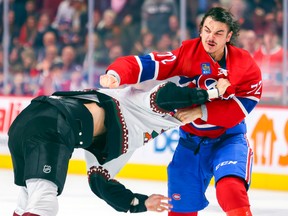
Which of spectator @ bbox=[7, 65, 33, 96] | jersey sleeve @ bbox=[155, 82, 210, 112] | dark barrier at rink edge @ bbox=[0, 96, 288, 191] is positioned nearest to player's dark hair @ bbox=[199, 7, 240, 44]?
jersey sleeve @ bbox=[155, 82, 210, 112]

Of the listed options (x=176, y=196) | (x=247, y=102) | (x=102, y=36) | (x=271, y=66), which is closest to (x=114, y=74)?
(x=247, y=102)

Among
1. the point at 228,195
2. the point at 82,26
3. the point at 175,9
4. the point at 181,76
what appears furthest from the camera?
the point at 82,26

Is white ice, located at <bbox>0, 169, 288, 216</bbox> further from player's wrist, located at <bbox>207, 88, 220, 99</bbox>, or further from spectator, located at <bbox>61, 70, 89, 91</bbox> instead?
player's wrist, located at <bbox>207, 88, 220, 99</bbox>

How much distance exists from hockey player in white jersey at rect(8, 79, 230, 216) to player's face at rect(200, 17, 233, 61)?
239mm

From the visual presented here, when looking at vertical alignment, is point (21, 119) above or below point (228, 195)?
Answer: above

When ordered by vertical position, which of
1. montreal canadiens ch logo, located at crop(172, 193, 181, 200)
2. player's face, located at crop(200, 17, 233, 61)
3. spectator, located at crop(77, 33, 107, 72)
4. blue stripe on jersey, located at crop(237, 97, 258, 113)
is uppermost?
player's face, located at crop(200, 17, 233, 61)

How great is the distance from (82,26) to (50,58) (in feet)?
1.47

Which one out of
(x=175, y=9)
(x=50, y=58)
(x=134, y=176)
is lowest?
(x=134, y=176)

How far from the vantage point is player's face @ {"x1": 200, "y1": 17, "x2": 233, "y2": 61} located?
14.5 feet

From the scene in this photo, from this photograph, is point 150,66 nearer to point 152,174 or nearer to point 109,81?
point 109,81

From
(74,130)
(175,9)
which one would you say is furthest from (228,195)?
(175,9)

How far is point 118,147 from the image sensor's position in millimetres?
4059

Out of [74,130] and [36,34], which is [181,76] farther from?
[36,34]

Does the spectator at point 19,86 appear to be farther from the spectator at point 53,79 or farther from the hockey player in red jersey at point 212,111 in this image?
the hockey player in red jersey at point 212,111
